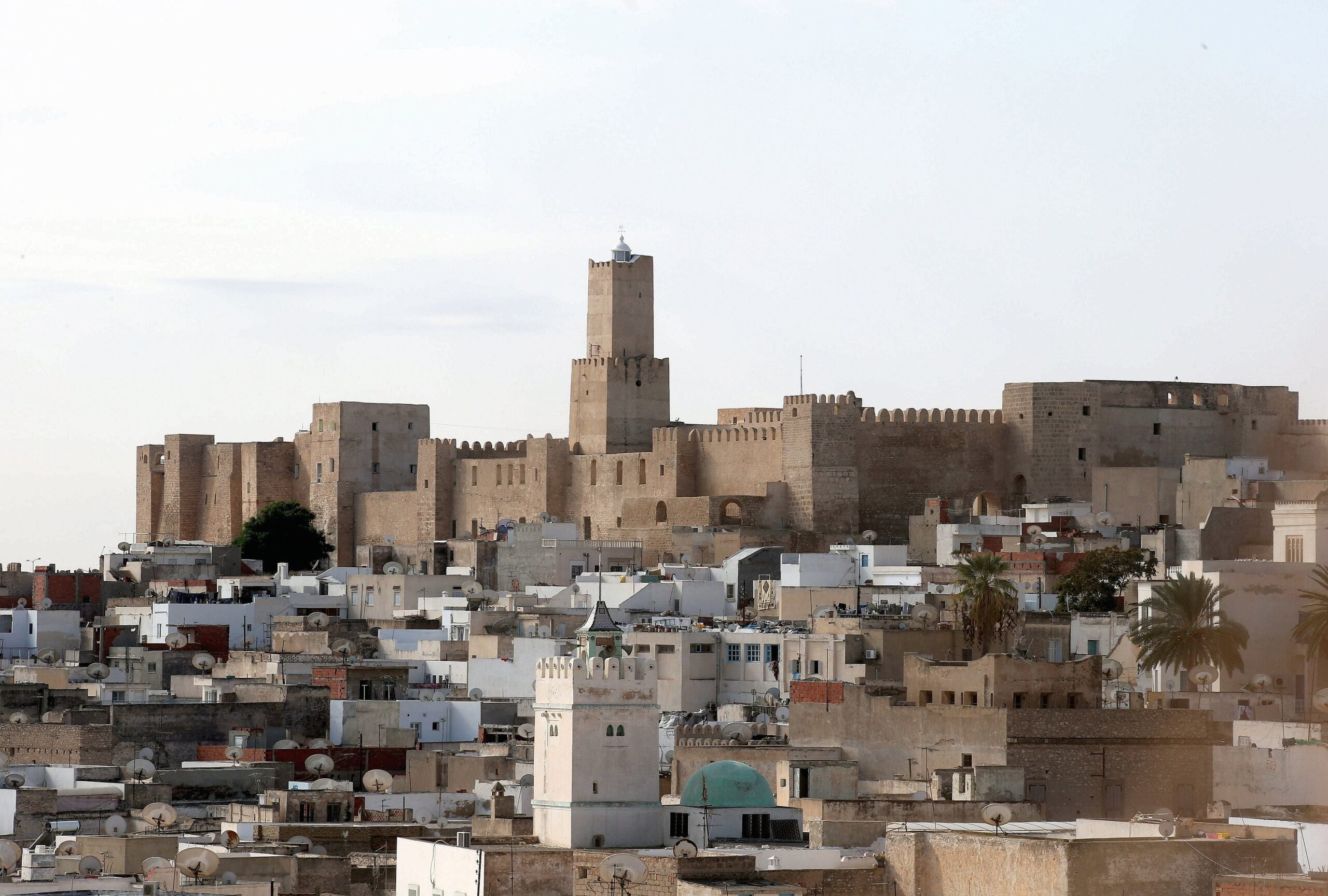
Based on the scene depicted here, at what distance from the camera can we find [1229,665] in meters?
30.4

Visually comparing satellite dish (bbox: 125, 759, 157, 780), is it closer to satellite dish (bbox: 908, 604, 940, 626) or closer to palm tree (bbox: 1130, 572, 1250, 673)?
satellite dish (bbox: 908, 604, 940, 626)

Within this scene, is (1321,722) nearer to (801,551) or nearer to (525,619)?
(525,619)

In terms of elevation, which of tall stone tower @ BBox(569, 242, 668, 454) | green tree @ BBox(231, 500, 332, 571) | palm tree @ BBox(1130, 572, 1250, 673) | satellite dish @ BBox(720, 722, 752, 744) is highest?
tall stone tower @ BBox(569, 242, 668, 454)

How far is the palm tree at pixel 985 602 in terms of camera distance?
107 feet

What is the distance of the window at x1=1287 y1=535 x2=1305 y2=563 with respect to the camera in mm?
34562

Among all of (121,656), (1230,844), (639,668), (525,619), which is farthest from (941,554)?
(1230,844)

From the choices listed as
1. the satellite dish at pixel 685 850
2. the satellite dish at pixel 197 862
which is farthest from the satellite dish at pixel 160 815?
the satellite dish at pixel 685 850

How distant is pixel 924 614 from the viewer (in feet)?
111

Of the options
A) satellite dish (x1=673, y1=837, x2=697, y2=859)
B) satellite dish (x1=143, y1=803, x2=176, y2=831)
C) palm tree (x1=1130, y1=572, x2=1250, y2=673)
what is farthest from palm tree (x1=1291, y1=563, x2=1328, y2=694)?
satellite dish (x1=143, y1=803, x2=176, y2=831)

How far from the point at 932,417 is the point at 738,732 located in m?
25.5

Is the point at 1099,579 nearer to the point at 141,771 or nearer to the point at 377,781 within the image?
the point at 377,781

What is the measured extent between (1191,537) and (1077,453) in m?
10.5

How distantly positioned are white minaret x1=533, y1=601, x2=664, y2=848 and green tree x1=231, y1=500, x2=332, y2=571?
1451 inches

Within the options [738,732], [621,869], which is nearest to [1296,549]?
[738,732]
